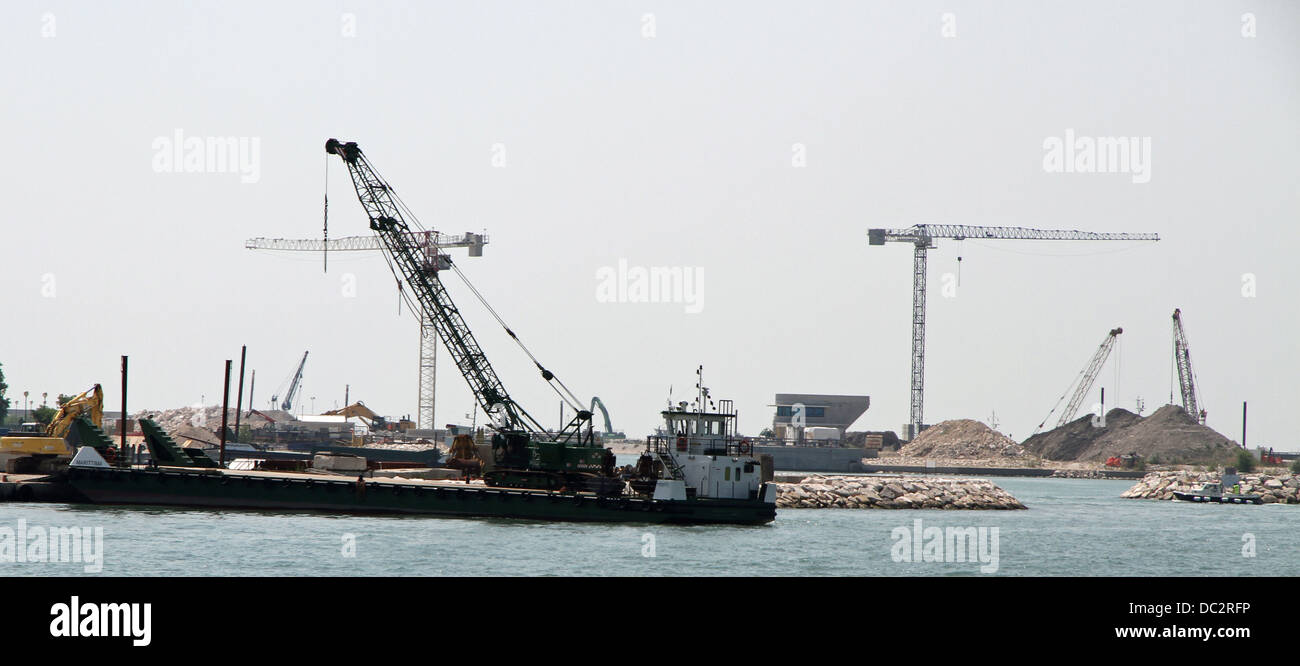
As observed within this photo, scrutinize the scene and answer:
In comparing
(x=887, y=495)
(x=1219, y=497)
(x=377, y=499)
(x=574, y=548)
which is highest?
(x=377, y=499)

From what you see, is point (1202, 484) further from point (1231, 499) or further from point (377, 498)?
point (377, 498)

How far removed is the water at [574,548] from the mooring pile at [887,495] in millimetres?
11927

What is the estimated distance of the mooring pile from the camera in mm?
76438

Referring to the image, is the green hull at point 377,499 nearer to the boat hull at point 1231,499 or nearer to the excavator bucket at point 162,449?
the excavator bucket at point 162,449

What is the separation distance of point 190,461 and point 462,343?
17.6m

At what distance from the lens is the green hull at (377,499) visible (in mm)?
50812

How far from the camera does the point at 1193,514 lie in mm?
81750

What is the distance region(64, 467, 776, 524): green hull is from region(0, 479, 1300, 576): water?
0.61 metres

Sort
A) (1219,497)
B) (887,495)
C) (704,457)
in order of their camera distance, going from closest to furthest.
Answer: (704,457), (887,495), (1219,497)

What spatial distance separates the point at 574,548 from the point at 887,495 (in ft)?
140

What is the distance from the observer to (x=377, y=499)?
52875 millimetres

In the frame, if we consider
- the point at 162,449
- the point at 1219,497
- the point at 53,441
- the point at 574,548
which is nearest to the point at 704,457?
Result: the point at 574,548
